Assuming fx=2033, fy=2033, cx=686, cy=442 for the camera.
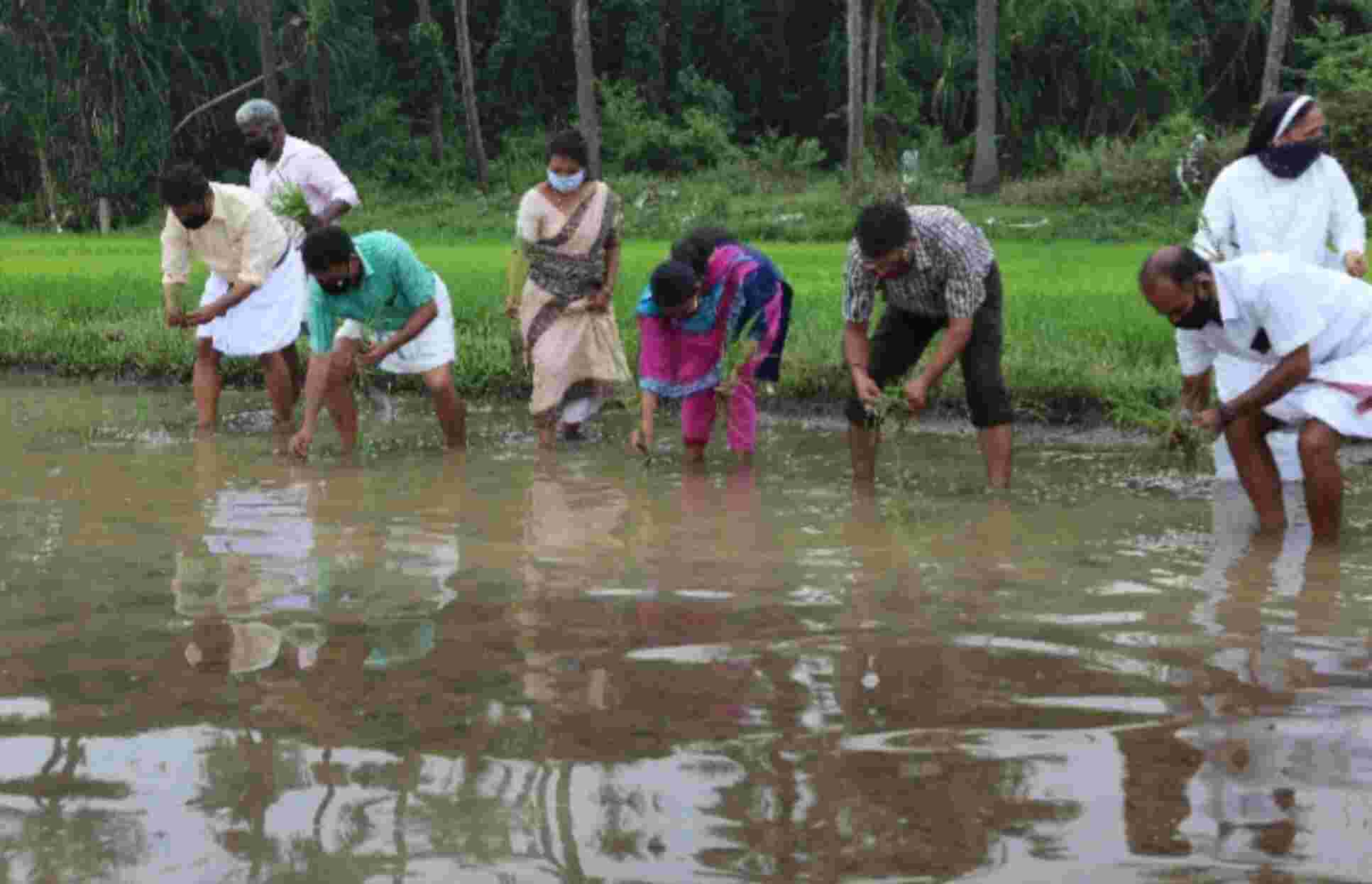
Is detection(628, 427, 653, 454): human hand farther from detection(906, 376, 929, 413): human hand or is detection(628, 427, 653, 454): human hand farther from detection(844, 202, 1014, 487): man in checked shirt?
detection(906, 376, 929, 413): human hand

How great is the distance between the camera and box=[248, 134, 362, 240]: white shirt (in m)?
9.15

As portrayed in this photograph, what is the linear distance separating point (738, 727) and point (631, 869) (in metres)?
0.78

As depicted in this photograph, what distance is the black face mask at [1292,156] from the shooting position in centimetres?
667

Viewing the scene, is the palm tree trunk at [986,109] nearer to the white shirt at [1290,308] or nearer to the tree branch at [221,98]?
the tree branch at [221,98]

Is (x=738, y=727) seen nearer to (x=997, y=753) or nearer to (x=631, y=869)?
(x=997, y=753)

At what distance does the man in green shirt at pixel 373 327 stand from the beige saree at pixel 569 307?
0.43 metres

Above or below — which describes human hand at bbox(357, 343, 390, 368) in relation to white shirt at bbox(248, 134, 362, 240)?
below

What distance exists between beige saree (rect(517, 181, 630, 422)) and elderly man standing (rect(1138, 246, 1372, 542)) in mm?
3312

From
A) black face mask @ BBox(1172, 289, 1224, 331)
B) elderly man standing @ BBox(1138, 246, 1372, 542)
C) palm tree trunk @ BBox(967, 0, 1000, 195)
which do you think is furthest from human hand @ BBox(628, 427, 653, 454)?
palm tree trunk @ BBox(967, 0, 1000, 195)

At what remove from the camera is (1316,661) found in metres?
4.46

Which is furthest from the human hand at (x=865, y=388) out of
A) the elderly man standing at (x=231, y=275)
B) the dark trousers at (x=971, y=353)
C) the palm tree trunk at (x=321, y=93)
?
the palm tree trunk at (x=321, y=93)

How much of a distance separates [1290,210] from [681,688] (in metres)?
3.47

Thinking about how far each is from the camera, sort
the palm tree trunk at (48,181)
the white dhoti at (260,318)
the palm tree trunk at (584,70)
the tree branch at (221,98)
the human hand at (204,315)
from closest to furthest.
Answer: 1. the human hand at (204,315)
2. the white dhoti at (260,318)
3. the palm tree trunk at (584,70)
4. the tree branch at (221,98)
5. the palm tree trunk at (48,181)

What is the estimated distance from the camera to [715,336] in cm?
803
